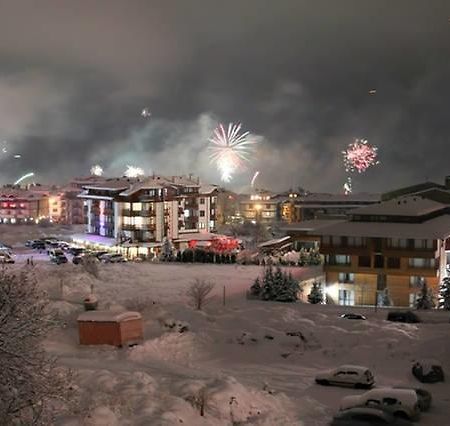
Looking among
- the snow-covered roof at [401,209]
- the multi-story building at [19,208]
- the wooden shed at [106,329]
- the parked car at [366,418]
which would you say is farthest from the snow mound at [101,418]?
the multi-story building at [19,208]

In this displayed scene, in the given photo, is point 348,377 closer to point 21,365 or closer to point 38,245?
point 21,365

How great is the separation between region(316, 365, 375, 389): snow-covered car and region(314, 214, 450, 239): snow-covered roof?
1908cm

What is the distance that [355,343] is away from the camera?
23641mm

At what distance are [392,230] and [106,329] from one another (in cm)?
2097

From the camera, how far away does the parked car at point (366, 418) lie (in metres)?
15.8

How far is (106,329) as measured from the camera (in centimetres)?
2288

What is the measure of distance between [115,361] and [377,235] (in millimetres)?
21011

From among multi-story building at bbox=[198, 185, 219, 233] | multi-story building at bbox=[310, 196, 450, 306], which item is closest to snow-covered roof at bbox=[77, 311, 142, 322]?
multi-story building at bbox=[310, 196, 450, 306]

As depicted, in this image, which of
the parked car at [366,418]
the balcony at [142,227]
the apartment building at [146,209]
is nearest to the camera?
the parked car at [366,418]

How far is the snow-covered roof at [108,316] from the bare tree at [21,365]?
1071 cm

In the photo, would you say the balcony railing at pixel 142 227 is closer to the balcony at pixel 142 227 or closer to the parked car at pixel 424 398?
the balcony at pixel 142 227

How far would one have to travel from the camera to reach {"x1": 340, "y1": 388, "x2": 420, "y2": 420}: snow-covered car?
54.0 ft

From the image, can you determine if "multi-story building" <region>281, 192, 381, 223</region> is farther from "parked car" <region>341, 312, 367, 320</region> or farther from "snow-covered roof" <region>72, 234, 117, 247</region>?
"parked car" <region>341, 312, 367, 320</region>

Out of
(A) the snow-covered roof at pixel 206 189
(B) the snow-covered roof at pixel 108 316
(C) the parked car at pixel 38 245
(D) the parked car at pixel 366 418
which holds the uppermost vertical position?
(A) the snow-covered roof at pixel 206 189
